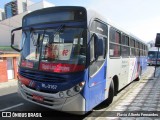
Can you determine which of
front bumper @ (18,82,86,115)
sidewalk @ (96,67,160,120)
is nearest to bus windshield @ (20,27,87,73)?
front bumper @ (18,82,86,115)

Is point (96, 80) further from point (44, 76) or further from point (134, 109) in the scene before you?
point (134, 109)

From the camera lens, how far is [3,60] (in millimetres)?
20797

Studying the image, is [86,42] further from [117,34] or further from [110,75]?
[117,34]

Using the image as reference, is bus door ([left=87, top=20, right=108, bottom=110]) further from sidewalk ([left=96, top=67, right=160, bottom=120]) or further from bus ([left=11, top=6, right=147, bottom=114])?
sidewalk ([left=96, top=67, right=160, bottom=120])

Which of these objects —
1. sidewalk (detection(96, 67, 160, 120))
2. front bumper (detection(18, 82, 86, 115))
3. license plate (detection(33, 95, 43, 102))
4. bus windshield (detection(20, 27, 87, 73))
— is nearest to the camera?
front bumper (detection(18, 82, 86, 115))

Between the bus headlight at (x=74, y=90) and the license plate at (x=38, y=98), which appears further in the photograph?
the license plate at (x=38, y=98)

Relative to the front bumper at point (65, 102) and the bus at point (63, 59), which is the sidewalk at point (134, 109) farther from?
the front bumper at point (65, 102)

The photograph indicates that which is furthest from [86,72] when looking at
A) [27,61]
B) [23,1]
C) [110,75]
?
[23,1]

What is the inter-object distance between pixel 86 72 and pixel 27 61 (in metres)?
1.73

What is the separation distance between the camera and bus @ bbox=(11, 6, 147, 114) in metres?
5.47

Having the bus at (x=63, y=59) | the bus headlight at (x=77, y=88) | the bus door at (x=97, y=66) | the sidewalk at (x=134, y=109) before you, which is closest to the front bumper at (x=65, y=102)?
the bus at (x=63, y=59)

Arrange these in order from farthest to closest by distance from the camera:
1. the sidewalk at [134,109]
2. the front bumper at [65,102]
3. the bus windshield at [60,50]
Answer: the sidewalk at [134,109], the bus windshield at [60,50], the front bumper at [65,102]

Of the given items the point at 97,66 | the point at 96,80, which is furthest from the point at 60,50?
the point at 96,80

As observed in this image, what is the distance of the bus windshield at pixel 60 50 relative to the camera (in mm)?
5523
